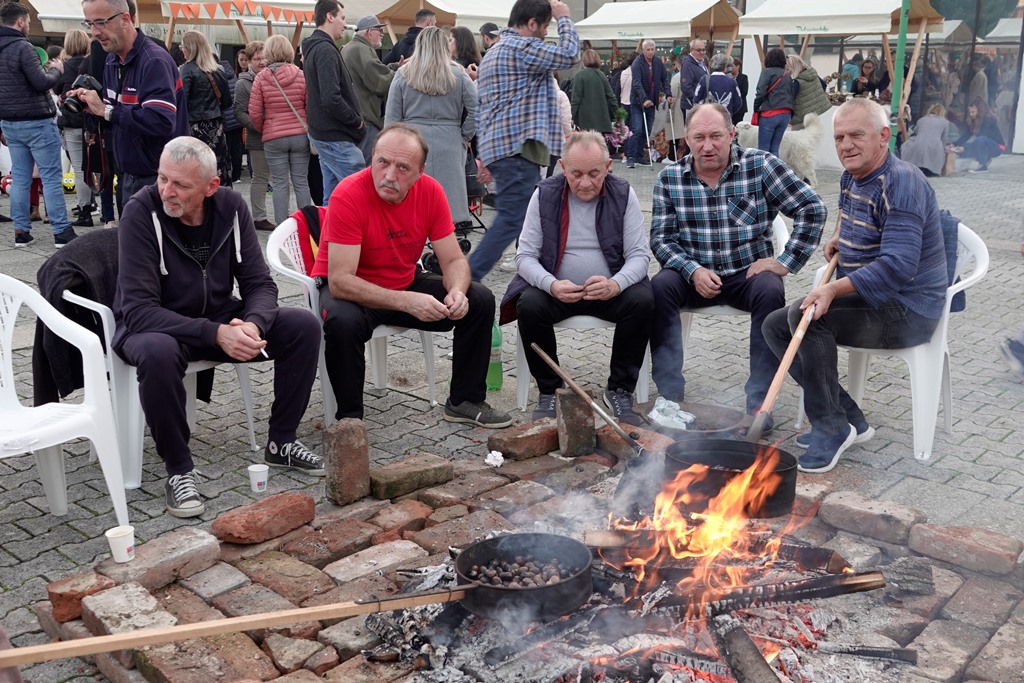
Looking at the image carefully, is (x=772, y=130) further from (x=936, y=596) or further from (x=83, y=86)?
(x=936, y=596)

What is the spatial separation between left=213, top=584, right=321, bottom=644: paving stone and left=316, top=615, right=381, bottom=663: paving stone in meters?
0.07

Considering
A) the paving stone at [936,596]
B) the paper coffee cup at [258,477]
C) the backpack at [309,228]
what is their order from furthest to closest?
the backpack at [309,228], the paper coffee cup at [258,477], the paving stone at [936,596]

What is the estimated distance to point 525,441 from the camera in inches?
186

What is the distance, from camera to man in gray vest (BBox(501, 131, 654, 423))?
5.27 m

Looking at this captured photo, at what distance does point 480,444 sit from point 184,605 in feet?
6.41

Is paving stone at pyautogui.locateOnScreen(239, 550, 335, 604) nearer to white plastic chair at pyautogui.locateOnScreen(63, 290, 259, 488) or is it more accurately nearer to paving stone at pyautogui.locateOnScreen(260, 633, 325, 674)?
paving stone at pyautogui.locateOnScreen(260, 633, 325, 674)

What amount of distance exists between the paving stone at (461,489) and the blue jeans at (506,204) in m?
2.77

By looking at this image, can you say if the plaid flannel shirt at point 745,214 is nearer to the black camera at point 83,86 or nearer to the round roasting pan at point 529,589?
the round roasting pan at point 529,589

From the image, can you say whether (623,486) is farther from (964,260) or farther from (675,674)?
(964,260)

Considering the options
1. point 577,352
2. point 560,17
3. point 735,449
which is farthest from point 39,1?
point 735,449

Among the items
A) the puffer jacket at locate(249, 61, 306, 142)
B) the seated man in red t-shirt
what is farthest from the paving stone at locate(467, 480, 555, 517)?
the puffer jacket at locate(249, 61, 306, 142)

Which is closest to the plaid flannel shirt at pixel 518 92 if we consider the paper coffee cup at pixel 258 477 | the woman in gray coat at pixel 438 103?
the woman in gray coat at pixel 438 103

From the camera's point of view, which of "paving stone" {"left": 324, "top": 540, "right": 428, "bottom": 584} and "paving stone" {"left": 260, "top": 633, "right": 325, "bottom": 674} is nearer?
"paving stone" {"left": 260, "top": 633, "right": 325, "bottom": 674}

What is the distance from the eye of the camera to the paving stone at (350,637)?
3133mm
